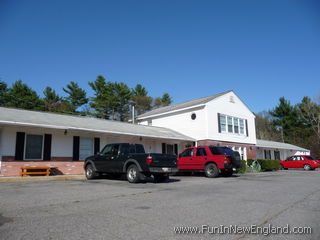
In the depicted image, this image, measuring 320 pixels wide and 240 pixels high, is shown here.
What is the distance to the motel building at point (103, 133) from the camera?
14.8 metres

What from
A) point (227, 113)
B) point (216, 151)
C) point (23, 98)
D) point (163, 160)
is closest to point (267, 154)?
point (227, 113)

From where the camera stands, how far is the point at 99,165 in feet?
41.8

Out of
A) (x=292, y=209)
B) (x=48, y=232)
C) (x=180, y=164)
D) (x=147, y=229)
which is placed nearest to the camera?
(x=48, y=232)

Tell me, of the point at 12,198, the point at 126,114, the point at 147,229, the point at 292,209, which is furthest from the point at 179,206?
the point at 126,114

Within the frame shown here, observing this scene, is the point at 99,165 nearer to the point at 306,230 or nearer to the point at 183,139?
the point at 306,230

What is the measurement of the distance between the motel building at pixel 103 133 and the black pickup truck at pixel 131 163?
13.1ft

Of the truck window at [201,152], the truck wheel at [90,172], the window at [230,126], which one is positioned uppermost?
the window at [230,126]

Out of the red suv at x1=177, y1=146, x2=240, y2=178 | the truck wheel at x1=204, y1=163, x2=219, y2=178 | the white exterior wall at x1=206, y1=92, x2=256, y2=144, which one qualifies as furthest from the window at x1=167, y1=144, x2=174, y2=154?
the truck wheel at x1=204, y1=163, x2=219, y2=178

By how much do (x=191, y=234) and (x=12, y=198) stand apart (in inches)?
214

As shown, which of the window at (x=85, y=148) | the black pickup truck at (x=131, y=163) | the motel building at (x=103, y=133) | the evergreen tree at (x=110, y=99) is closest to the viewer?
the black pickup truck at (x=131, y=163)

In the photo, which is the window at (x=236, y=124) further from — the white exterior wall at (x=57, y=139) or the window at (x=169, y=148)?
the white exterior wall at (x=57, y=139)

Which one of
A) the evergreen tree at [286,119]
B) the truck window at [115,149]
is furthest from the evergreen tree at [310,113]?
the truck window at [115,149]

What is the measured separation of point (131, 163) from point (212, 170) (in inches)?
230

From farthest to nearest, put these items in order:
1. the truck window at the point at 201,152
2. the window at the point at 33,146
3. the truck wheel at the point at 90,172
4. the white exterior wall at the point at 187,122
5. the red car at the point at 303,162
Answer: the red car at the point at 303,162 < the white exterior wall at the point at 187,122 < the truck window at the point at 201,152 < the window at the point at 33,146 < the truck wheel at the point at 90,172
